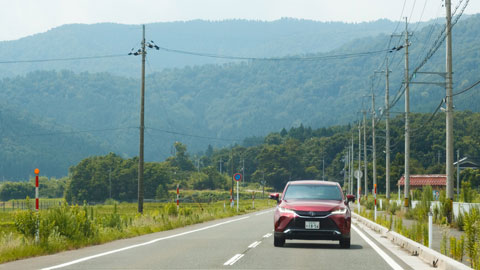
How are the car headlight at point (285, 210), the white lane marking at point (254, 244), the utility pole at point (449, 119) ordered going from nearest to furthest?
the car headlight at point (285, 210) → the white lane marking at point (254, 244) → the utility pole at point (449, 119)

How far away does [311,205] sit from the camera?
17688 millimetres

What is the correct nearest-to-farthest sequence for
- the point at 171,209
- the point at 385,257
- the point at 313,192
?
the point at 385,257 < the point at 313,192 < the point at 171,209

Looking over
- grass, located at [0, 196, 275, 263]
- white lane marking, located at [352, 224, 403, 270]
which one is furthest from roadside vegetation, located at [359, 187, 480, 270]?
grass, located at [0, 196, 275, 263]

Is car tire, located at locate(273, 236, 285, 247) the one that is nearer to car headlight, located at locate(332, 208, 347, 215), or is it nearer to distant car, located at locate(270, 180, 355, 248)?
distant car, located at locate(270, 180, 355, 248)

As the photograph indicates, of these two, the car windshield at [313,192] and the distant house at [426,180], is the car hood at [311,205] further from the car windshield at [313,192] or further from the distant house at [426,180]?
the distant house at [426,180]

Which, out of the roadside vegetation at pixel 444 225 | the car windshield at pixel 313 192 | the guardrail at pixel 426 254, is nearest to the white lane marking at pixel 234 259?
the car windshield at pixel 313 192

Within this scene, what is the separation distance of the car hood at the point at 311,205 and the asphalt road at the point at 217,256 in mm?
1044

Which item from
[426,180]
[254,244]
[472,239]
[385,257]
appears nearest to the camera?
[472,239]

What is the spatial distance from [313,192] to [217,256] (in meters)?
4.64

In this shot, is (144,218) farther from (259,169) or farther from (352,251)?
(259,169)

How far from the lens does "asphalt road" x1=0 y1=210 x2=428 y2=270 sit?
13359 mm

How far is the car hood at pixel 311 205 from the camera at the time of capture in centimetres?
1748

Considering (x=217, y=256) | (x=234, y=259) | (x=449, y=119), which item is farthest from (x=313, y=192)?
(x=449, y=119)

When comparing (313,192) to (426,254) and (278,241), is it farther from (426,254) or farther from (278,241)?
(426,254)
